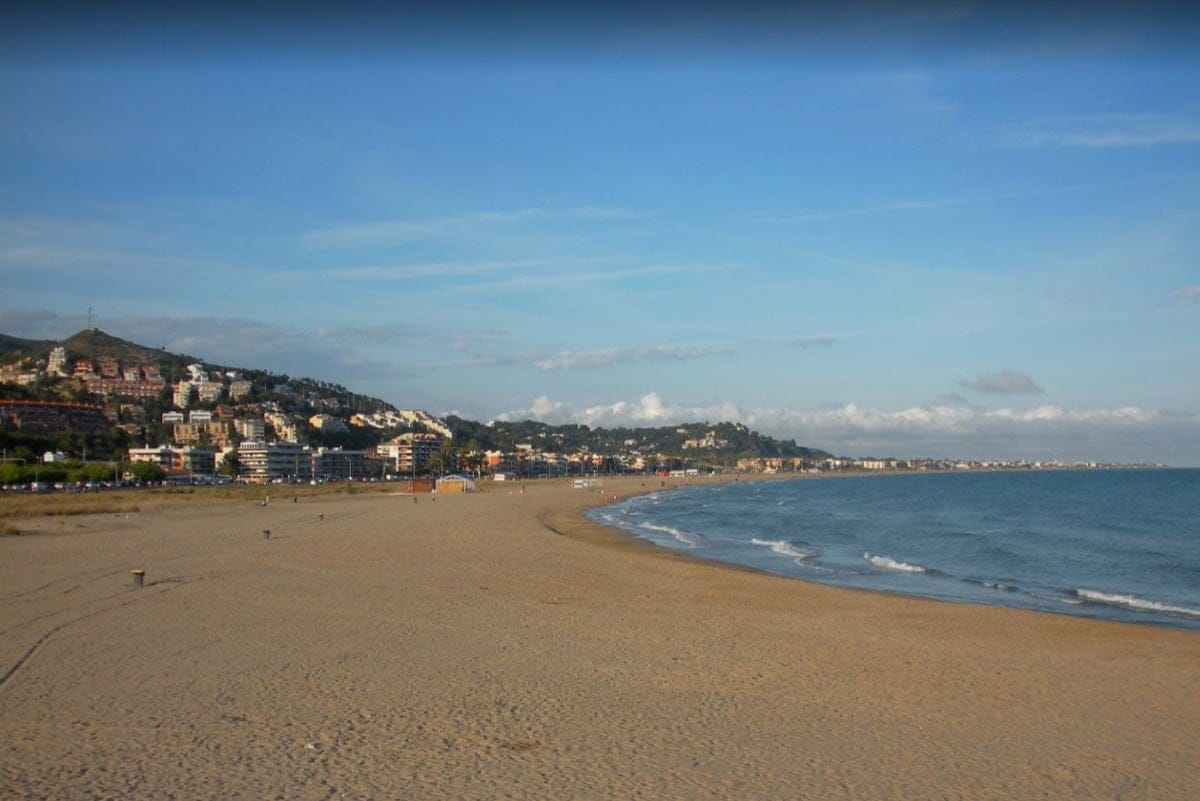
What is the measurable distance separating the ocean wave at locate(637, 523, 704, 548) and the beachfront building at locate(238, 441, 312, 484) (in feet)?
282

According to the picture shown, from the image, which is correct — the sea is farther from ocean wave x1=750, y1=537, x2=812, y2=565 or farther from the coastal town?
the coastal town

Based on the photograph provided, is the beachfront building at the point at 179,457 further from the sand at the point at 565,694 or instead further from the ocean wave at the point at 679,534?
the sand at the point at 565,694

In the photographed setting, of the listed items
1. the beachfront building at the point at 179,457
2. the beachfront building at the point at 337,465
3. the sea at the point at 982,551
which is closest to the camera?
the sea at the point at 982,551

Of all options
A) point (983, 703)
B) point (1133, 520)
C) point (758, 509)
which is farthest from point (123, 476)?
point (983, 703)

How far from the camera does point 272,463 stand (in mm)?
124625

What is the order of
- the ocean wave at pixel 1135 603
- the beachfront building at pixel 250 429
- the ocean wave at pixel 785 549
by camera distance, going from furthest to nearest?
1. the beachfront building at pixel 250 429
2. the ocean wave at pixel 785 549
3. the ocean wave at pixel 1135 603

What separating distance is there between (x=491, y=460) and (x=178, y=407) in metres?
53.1

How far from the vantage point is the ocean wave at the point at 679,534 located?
31984 millimetres

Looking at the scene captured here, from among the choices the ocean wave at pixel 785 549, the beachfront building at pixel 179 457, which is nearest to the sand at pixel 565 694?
the ocean wave at pixel 785 549

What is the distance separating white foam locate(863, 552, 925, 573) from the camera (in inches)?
935

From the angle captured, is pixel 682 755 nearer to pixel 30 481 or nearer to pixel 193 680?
pixel 193 680

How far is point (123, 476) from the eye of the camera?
8806 centimetres

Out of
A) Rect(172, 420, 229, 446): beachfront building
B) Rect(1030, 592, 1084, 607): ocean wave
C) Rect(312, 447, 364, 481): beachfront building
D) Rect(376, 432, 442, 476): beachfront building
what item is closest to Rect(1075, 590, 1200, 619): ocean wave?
Rect(1030, 592, 1084, 607): ocean wave

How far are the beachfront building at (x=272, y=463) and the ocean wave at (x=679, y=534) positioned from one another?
8605cm
